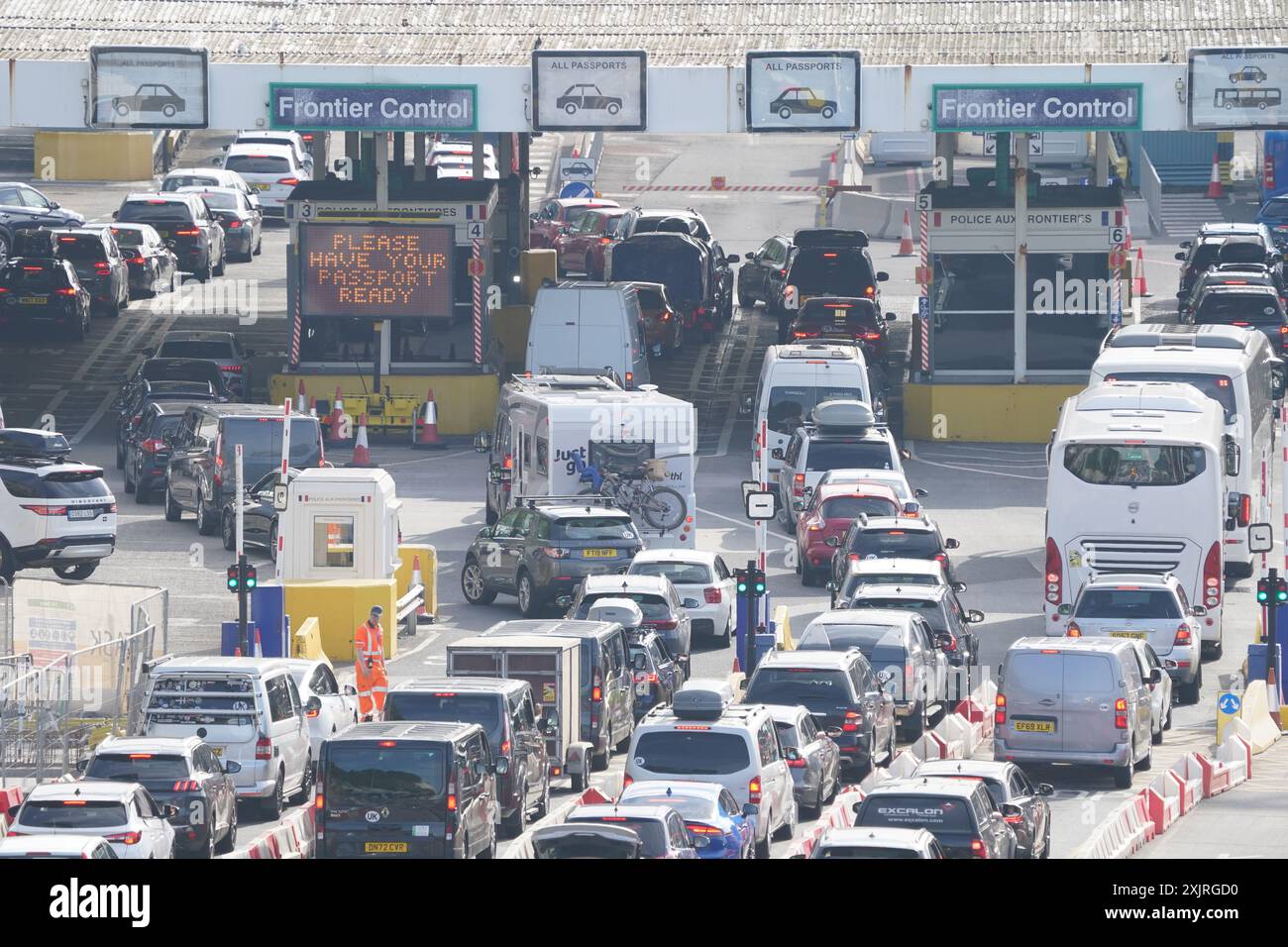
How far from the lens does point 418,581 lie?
3703 centimetres

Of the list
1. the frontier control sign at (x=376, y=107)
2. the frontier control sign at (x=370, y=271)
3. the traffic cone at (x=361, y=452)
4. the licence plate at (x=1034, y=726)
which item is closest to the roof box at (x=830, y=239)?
the frontier control sign at (x=370, y=271)

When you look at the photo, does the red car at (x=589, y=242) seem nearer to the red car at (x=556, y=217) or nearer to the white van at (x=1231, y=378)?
the red car at (x=556, y=217)

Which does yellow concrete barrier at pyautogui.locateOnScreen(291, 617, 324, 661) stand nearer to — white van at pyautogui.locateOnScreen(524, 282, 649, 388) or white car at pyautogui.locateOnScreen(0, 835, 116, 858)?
white car at pyautogui.locateOnScreen(0, 835, 116, 858)

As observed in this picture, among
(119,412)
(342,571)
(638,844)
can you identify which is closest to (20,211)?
(119,412)

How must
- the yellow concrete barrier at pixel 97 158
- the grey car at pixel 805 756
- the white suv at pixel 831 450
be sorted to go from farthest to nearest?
the yellow concrete barrier at pixel 97 158, the white suv at pixel 831 450, the grey car at pixel 805 756

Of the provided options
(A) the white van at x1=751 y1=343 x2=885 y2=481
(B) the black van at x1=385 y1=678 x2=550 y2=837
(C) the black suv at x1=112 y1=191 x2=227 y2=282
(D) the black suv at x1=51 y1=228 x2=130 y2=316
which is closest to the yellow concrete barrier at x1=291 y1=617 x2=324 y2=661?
(B) the black van at x1=385 y1=678 x2=550 y2=837

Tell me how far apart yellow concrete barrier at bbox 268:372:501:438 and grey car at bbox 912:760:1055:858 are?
27053 mm

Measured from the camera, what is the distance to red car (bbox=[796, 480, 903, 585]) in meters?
39.3

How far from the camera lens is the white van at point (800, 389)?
4516 centimetres

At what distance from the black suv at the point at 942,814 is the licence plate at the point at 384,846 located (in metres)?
3.52

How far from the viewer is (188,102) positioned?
48.1m

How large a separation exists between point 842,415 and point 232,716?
1842 centimetres

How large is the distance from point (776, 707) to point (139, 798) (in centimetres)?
660

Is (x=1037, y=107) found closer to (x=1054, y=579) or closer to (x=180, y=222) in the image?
(x=1054, y=579)
